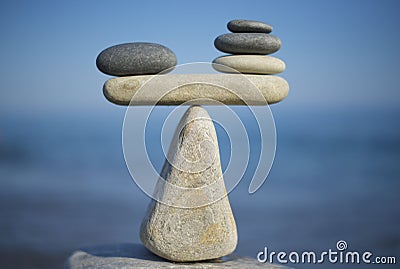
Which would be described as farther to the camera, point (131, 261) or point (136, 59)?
point (131, 261)

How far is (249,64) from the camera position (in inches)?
204

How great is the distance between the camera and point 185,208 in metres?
5.11

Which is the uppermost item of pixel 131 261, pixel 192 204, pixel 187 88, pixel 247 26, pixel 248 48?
pixel 247 26

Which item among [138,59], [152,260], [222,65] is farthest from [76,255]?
[222,65]

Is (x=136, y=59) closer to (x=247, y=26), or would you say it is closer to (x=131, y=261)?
(x=247, y=26)

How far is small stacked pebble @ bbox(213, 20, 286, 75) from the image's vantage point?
17.1 ft

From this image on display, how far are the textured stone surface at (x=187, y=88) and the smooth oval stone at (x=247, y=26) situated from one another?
52cm

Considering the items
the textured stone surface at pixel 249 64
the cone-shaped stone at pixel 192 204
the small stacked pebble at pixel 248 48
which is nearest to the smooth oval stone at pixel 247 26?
the small stacked pebble at pixel 248 48

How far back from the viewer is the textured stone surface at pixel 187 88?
512 centimetres

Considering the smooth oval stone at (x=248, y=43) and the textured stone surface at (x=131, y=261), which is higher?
the smooth oval stone at (x=248, y=43)

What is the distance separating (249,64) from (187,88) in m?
0.70

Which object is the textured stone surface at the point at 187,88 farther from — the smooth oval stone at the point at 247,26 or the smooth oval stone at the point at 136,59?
the smooth oval stone at the point at 247,26

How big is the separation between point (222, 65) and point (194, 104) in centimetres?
51

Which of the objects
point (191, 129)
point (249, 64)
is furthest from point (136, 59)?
point (249, 64)
